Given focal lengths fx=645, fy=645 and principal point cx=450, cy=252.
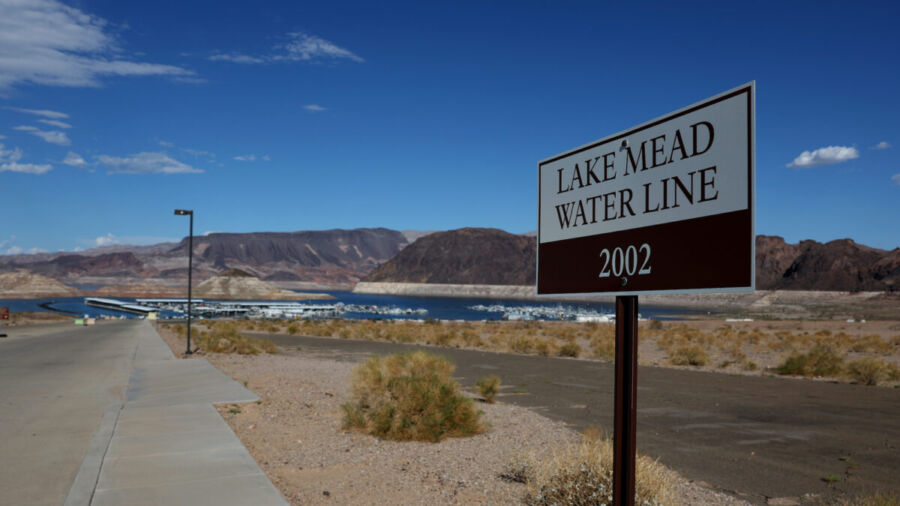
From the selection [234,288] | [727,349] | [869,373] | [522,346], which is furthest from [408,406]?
[234,288]

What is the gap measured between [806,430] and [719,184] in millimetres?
10133

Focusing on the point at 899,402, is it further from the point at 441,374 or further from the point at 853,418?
the point at 441,374

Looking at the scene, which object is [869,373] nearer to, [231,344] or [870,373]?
[870,373]

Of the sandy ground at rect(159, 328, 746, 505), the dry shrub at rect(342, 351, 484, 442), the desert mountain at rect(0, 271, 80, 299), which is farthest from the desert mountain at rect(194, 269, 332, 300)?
the dry shrub at rect(342, 351, 484, 442)

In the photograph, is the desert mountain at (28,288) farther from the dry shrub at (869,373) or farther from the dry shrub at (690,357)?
the dry shrub at (869,373)

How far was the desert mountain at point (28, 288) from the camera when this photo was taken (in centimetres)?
16262

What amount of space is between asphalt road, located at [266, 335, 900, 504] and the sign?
4.89m

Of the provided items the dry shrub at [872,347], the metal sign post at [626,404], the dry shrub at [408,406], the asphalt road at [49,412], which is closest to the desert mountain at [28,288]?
the asphalt road at [49,412]

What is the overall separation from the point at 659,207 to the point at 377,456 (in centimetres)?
649

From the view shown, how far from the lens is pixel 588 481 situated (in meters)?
5.87

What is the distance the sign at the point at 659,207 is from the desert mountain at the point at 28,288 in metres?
189

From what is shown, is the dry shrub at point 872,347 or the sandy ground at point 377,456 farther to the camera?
the dry shrub at point 872,347

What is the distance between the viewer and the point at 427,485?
24.5 feet

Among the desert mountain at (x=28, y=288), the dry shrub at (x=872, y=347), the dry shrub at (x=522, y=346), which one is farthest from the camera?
the desert mountain at (x=28, y=288)
